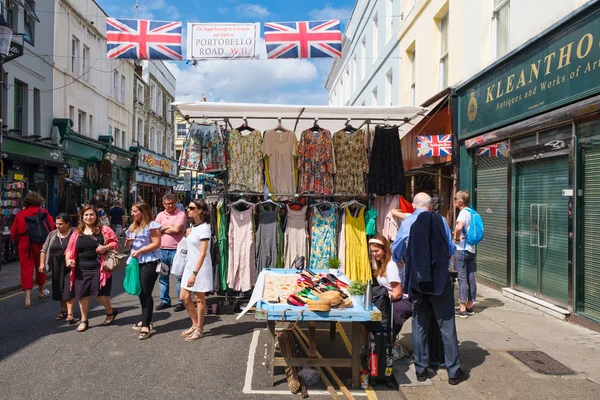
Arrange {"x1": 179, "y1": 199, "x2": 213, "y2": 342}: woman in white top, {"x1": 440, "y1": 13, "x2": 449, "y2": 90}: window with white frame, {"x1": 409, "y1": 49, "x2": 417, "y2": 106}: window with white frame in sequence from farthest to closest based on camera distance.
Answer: {"x1": 409, "y1": 49, "x2": 417, "y2": 106}: window with white frame < {"x1": 440, "y1": 13, "x2": 449, "y2": 90}: window with white frame < {"x1": 179, "y1": 199, "x2": 213, "y2": 342}: woman in white top

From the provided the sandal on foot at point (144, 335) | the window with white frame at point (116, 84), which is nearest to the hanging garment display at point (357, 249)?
the sandal on foot at point (144, 335)

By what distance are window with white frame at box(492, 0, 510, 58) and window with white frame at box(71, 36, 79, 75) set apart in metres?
17.1

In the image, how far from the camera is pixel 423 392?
4.46m

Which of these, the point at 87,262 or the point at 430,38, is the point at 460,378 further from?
the point at 430,38

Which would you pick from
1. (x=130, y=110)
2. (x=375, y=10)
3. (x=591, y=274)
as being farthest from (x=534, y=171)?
(x=130, y=110)

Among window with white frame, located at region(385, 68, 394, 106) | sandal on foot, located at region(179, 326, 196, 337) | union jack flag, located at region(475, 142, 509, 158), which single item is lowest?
sandal on foot, located at region(179, 326, 196, 337)

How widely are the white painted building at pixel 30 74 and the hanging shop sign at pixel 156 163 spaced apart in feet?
37.2

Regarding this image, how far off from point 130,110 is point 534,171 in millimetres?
24755

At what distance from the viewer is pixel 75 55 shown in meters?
20.5

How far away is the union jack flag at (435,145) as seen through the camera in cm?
1052

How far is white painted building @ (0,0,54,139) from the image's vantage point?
15039 millimetres

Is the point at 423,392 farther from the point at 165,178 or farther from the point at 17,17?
the point at 165,178

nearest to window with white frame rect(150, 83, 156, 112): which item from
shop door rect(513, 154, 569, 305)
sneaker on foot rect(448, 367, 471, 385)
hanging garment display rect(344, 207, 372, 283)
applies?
hanging garment display rect(344, 207, 372, 283)

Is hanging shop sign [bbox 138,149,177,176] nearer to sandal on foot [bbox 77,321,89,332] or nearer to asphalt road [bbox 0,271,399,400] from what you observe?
asphalt road [bbox 0,271,399,400]
